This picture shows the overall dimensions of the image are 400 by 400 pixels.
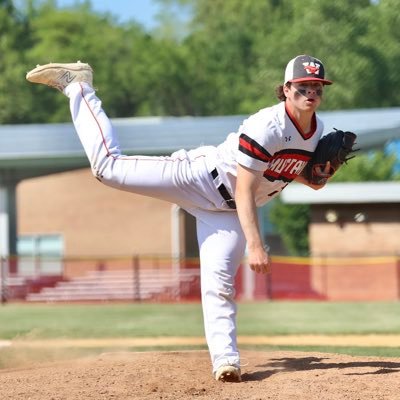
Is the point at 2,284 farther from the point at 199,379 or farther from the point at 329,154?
the point at 329,154

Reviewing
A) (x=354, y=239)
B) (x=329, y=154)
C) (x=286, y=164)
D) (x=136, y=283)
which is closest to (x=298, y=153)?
(x=286, y=164)

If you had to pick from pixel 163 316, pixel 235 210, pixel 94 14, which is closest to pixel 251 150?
pixel 235 210

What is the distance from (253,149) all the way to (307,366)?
156cm

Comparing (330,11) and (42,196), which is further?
(330,11)

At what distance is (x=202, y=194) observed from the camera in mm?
6082

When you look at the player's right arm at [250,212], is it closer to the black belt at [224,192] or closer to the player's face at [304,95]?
the black belt at [224,192]

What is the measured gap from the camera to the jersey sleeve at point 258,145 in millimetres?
5637

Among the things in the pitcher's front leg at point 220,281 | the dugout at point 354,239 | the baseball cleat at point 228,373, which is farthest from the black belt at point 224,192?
the dugout at point 354,239

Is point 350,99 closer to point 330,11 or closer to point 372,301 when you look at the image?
point 330,11

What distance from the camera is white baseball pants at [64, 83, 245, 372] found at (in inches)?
236

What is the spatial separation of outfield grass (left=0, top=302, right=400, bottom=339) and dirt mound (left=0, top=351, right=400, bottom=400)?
3.58m

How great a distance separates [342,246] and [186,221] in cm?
835

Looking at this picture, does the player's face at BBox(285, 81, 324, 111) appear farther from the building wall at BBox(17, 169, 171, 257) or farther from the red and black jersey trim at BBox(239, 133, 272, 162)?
the building wall at BBox(17, 169, 171, 257)

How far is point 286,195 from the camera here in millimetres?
22281
